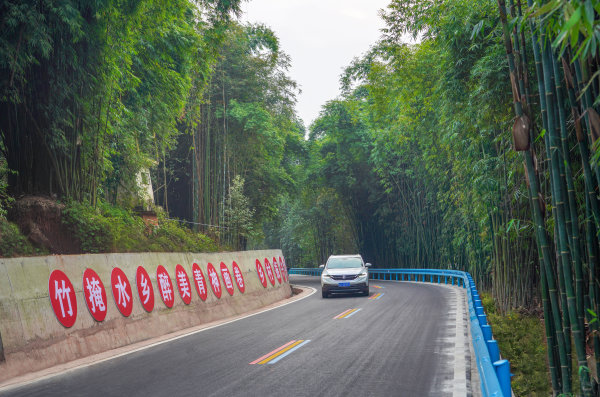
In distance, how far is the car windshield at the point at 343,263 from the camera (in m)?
18.7

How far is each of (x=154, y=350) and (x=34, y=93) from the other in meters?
5.86

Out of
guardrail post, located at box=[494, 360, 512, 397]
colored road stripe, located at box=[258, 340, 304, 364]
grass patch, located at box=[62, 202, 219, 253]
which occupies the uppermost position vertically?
grass patch, located at box=[62, 202, 219, 253]

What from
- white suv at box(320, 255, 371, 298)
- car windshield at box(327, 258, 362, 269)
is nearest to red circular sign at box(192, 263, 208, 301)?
white suv at box(320, 255, 371, 298)

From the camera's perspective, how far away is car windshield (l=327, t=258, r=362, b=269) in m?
18.7

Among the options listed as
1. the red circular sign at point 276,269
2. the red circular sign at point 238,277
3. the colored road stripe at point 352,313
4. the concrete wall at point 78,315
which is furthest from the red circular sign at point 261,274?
the concrete wall at point 78,315

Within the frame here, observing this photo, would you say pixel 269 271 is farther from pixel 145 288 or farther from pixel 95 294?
pixel 95 294

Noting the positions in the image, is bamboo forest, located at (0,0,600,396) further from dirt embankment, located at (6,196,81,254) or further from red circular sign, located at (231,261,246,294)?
red circular sign, located at (231,261,246,294)

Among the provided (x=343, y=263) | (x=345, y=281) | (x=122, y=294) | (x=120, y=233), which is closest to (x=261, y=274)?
(x=345, y=281)

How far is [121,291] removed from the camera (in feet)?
30.9

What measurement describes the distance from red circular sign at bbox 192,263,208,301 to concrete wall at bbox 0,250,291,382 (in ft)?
0.58

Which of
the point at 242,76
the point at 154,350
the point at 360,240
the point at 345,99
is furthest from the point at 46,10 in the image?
the point at 360,240

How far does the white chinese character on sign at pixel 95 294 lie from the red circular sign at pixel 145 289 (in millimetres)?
1242

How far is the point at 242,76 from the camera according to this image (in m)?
27.3

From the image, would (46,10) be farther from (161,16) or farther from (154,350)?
(154,350)
